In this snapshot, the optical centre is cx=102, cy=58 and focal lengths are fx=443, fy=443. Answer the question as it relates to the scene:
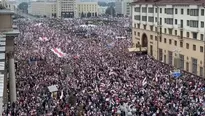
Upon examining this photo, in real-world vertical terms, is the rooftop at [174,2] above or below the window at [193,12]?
above

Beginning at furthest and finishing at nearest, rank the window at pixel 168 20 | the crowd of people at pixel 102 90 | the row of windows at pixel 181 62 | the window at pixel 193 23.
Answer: the window at pixel 168 20, the row of windows at pixel 181 62, the window at pixel 193 23, the crowd of people at pixel 102 90

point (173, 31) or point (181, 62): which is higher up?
point (173, 31)

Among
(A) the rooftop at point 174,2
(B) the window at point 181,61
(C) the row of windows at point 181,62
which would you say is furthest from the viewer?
(B) the window at point 181,61

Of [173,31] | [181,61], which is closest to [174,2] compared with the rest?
[173,31]

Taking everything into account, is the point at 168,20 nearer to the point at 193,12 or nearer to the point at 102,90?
the point at 193,12

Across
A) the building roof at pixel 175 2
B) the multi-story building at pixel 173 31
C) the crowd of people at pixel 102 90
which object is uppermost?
the building roof at pixel 175 2

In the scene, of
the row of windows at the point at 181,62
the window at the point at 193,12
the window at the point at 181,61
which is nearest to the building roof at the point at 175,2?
the window at the point at 193,12

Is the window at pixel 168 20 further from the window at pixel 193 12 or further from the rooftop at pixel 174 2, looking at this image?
the window at pixel 193 12

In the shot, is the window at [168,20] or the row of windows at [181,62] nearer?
the row of windows at [181,62]
